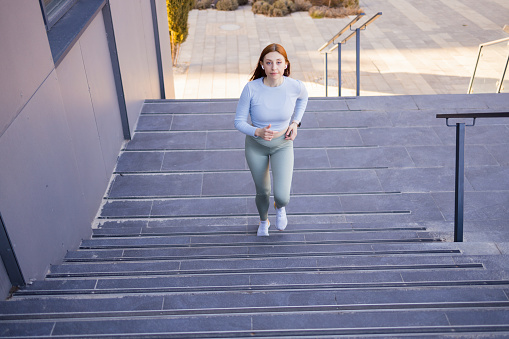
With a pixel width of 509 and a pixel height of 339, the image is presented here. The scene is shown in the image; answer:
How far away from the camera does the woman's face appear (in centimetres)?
350

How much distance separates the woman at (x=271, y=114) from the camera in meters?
3.54

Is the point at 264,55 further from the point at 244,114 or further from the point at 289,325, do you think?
the point at 289,325

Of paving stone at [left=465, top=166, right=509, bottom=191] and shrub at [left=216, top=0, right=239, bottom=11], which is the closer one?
paving stone at [left=465, top=166, right=509, bottom=191]

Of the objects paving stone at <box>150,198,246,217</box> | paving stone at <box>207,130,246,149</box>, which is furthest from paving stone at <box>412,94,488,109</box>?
paving stone at <box>150,198,246,217</box>

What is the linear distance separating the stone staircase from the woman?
2.08 feet

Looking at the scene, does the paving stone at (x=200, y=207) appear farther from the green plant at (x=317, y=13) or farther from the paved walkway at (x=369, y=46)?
the green plant at (x=317, y=13)

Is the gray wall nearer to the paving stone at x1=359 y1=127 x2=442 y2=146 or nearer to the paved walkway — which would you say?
the paving stone at x1=359 y1=127 x2=442 y2=146

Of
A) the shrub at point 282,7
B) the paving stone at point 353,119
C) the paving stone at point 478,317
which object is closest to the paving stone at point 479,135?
the paving stone at point 353,119

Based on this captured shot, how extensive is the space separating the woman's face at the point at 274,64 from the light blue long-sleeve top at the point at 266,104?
0.14 meters

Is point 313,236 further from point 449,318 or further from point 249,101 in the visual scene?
point 449,318

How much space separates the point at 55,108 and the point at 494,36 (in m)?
15.8

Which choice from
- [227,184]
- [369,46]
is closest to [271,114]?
[227,184]

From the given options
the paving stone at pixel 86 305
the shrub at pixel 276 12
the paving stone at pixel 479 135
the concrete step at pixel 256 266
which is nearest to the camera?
the paving stone at pixel 86 305

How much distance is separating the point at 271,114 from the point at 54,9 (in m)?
2.43
